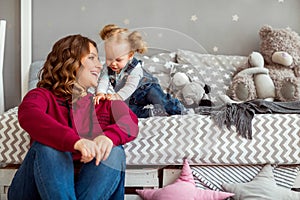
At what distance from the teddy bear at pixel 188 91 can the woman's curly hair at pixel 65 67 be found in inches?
13.0

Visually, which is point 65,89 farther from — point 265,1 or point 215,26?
point 265,1

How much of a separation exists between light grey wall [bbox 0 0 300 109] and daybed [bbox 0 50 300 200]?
38.9 inches

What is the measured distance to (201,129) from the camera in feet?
6.07

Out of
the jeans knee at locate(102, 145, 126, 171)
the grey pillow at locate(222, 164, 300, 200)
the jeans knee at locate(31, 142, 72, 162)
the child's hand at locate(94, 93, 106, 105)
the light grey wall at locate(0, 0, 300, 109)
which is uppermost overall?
the light grey wall at locate(0, 0, 300, 109)

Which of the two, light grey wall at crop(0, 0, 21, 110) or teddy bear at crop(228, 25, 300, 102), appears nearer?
teddy bear at crop(228, 25, 300, 102)

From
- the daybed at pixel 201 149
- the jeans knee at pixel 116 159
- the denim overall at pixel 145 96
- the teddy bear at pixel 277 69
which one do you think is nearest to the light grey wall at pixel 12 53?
the daybed at pixel 201 149

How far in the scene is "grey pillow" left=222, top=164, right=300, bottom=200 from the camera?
182cm

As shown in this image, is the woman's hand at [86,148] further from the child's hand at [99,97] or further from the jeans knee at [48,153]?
the child's hand at [99,97]

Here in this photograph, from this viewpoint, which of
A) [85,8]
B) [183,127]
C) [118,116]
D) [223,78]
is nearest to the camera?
[118,116]

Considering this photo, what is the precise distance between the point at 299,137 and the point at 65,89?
3.06 ft

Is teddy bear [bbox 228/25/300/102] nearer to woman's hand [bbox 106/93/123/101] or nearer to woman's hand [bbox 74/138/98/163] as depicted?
woman's hand [bbox 106/93/123/101]

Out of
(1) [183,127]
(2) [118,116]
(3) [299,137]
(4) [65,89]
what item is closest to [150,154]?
(1) [183,127]

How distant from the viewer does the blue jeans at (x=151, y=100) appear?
5.07 ft

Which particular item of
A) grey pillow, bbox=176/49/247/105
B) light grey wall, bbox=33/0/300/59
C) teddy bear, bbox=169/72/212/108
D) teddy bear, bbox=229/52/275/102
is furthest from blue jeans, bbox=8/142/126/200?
light grey wall, bbox=33/0/300/59
